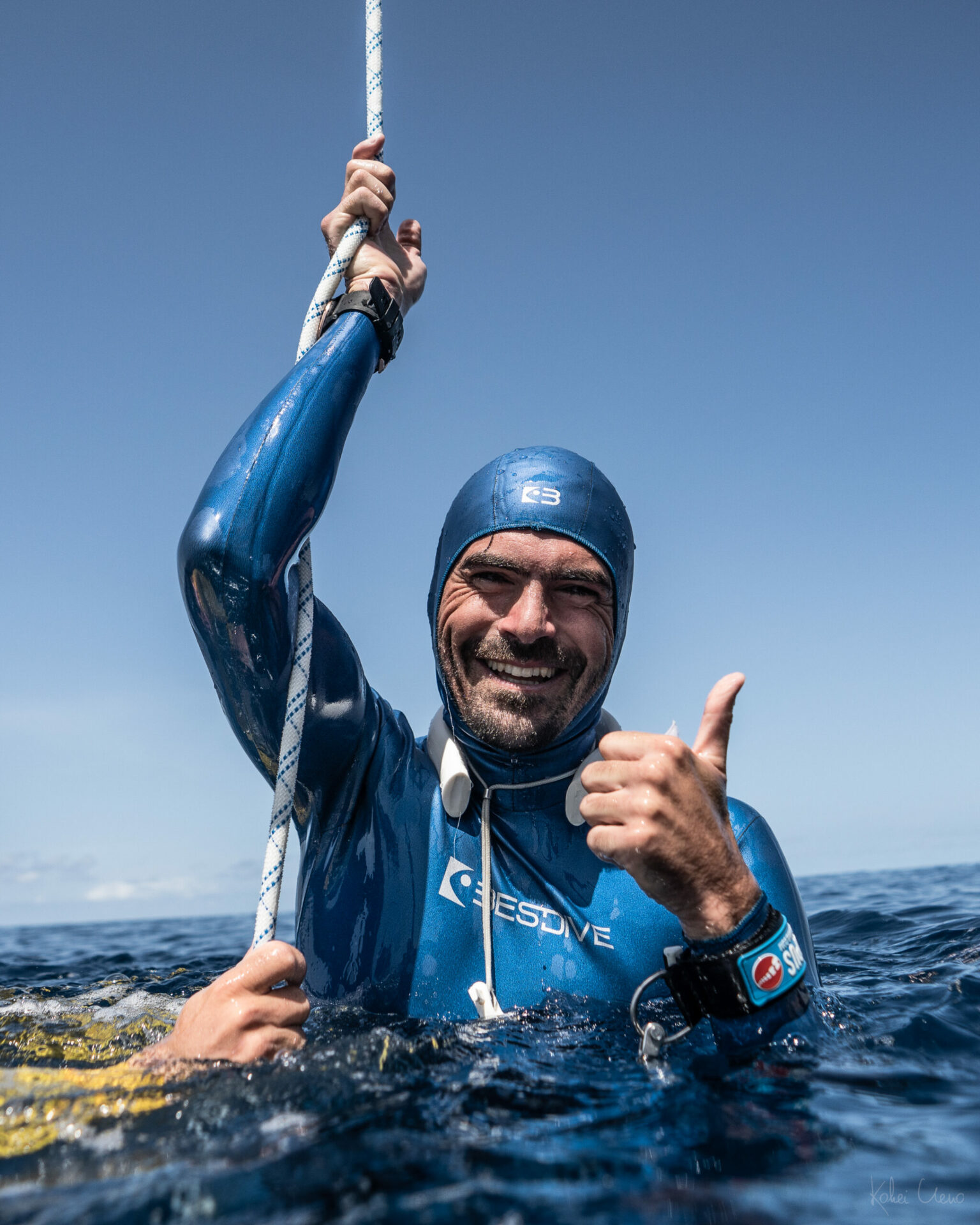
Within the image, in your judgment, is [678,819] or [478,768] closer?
[678,819]

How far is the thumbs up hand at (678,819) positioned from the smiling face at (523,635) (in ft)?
2.30

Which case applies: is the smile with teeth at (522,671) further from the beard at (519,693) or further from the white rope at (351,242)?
the white rope at (351,242)

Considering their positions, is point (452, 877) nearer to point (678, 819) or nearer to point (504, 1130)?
point (678, 819)

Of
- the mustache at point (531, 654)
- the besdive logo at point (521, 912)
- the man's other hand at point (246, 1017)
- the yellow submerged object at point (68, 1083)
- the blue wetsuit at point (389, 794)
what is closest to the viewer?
the yellow submerged object at point (68, 1083)

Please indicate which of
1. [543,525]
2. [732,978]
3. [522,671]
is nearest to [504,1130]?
[732,978]

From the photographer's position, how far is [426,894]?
9.91 feet

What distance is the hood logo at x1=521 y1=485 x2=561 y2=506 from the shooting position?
3.36 m

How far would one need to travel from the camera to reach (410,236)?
3418 mm

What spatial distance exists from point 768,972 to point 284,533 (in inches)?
70.2

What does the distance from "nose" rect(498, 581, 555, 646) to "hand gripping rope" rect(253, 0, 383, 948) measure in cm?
71

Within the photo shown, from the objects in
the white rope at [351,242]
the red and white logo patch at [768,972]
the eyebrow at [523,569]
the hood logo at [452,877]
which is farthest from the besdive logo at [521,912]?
the white rope at [351,242]

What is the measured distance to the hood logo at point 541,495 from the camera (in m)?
3.36

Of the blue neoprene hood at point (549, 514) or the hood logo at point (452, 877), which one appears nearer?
the hood logo at point (452, 877)

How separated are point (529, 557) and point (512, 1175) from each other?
202 centimetres
